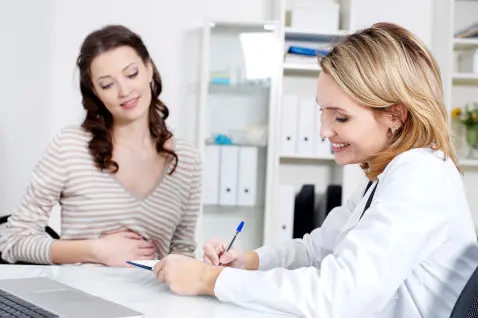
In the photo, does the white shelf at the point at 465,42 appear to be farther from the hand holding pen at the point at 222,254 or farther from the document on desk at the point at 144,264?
the document on desk at the point at 144,264

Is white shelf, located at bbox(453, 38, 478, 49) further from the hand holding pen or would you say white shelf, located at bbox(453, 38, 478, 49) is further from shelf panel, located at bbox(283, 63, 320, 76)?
the hand holding pen

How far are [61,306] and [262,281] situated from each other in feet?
1.12

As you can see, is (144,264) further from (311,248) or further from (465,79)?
(465,79)

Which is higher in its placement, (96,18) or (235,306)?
(96,18)

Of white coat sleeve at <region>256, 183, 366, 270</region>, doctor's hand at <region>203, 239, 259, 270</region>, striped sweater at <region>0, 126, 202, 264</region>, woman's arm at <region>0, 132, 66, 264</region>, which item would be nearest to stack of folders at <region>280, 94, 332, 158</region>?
striped sweater at <region>0, 126, 202, 264</region>

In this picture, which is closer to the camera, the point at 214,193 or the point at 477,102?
the point at 214,193

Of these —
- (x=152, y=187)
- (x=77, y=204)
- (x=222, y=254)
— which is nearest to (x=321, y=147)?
(x=152, y=187)

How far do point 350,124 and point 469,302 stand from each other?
443 millimetres

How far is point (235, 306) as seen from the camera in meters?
1.16

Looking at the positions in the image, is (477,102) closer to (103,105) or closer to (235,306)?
(103,105)

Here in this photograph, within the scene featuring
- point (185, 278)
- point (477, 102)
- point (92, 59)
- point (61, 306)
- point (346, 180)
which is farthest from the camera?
point (477, 102)

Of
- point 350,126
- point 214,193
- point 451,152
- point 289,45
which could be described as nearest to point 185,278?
point 350,126

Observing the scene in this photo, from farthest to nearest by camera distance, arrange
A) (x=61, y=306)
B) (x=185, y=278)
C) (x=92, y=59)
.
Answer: (x=92, y=59) → (x=185, y=278) → (x=61, y=306)

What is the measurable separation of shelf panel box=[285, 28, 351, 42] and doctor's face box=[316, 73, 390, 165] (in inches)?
87.6
